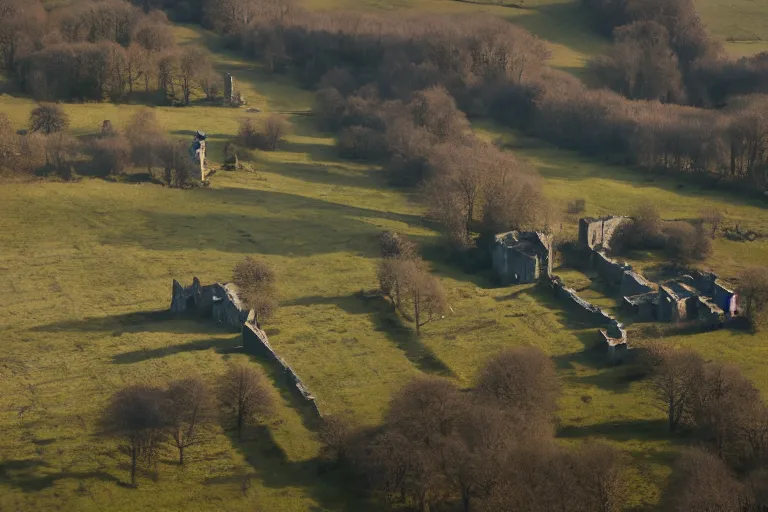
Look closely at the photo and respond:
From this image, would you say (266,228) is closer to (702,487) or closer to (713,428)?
(713,428)

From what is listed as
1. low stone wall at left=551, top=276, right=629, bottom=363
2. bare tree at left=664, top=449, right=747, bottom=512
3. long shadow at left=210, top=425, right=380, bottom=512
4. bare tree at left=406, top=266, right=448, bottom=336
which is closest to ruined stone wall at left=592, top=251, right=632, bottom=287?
low stone wall at left=551, top=276, right=629, bottom=363

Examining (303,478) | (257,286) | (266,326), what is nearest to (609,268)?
(257,286)

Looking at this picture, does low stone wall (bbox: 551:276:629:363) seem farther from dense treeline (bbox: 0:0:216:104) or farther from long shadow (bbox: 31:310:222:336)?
dense treeline (bbox: 0:0:216:104)

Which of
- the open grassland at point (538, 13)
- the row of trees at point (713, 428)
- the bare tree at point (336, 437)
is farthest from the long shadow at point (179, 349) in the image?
the open grassland at point (538, 13)


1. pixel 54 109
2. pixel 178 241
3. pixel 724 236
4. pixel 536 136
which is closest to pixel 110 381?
pixel 178 241

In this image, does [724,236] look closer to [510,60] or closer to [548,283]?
[548,283]

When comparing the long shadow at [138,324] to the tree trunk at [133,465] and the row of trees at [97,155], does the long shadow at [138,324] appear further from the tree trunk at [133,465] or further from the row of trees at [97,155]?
the row of trees at [97,155]

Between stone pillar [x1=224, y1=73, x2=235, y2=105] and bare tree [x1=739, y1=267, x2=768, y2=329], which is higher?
stone pillar [x1=224, y1=73, x2=235, y2=105]
